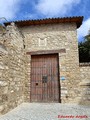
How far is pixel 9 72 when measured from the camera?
4.65m

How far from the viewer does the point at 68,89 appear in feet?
19.9

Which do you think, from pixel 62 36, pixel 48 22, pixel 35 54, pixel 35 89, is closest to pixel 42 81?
pixel 35 89

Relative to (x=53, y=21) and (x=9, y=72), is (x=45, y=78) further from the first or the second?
(x=53, y=21)

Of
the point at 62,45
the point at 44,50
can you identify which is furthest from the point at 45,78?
the point at 62,45

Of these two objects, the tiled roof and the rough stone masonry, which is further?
the tiled roof

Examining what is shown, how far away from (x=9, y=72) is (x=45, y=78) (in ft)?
7.27

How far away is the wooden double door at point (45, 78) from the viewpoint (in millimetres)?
6215

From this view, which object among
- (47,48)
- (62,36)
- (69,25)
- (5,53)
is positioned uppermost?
(69,25)

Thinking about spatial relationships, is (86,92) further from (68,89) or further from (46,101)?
(46,101)

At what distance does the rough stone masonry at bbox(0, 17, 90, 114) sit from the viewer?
4.99m

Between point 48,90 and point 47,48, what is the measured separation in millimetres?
2079

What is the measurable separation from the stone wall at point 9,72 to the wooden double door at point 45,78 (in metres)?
0.75

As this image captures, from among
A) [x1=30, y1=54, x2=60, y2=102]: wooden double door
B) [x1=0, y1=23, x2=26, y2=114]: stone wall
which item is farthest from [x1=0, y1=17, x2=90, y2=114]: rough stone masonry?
[x1=30, y1=54, x2=60, y2=102]: wooden double door

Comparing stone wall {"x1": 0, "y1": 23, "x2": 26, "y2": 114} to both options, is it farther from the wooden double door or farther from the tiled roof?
the tiled roof
